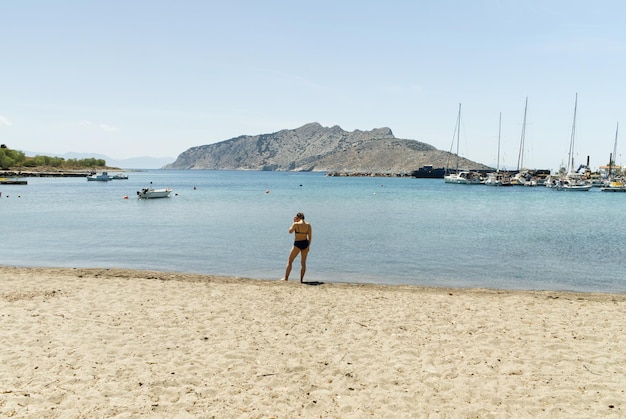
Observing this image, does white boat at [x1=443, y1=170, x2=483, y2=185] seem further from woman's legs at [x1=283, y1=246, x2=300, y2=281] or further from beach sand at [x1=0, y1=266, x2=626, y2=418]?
beach sand at [x1=0, y1=266, x2=626, y2=418]

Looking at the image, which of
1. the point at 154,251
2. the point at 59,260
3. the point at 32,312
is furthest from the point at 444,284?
the point at 59,260

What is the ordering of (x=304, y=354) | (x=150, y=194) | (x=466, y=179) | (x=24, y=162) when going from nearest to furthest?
(x=304, y=354) < (x=150, y=194) < (x=466, y=179) < (x=24, y=162)

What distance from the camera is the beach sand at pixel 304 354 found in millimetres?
6422

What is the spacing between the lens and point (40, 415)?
19.4 feet

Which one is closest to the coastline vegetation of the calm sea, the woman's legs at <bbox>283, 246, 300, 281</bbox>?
the calm sea

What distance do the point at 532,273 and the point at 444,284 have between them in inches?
184

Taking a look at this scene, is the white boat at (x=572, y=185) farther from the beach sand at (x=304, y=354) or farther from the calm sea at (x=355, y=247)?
the beach sand at (x=304, y=354)

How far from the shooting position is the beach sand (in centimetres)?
642

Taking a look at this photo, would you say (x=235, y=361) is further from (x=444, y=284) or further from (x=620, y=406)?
(x=444, y=284)

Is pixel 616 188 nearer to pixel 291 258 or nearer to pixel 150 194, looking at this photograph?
pixel 150 194

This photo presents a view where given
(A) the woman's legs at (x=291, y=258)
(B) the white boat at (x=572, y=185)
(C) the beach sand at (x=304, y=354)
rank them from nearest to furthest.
Answer: (C) the beach sand at (x=304, y=354), (A) the woman's legs at (x=291, y=258), (B) the white boat at (x=572, y=185)

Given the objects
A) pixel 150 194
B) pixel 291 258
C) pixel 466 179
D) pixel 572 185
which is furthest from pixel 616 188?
pixel 291 258

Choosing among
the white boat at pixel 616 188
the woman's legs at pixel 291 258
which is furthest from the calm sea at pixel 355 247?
the white boat at pixel 616 188

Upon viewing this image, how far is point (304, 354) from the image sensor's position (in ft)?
27.4
